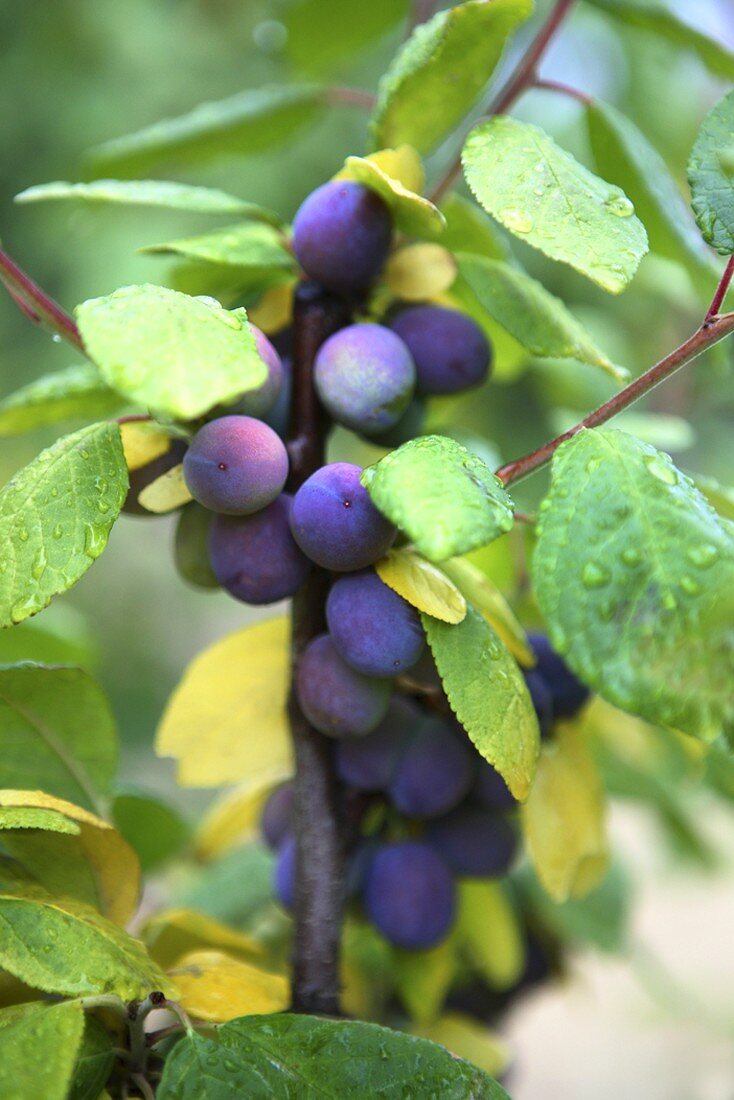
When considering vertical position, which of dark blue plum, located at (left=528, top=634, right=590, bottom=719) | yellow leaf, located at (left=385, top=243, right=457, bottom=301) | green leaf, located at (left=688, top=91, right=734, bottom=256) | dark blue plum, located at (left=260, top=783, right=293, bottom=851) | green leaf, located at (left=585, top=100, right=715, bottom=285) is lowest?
dark blue plum, located at (left=260, top=783, right=293, bottom=851)

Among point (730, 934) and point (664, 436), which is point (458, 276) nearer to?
point (664, 436)

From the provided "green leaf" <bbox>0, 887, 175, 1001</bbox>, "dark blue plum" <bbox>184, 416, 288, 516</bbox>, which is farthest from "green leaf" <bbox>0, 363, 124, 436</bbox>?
"green leaf" <bbox>0, 887, 175, 1001</bbox>

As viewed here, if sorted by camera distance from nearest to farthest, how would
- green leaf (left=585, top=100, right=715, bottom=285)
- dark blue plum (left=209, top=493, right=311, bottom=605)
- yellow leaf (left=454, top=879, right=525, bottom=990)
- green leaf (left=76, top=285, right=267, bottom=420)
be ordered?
1. green leaf (left=76, top=285, right=267, bottom=420)
2. dark blue plum (left=209, top=493, right=311, bottom=605)
3. green leaf (left=585, top=100, right=715, bottom=285)
4. yellow leaf (left=454, top=879, right=525, bottom=990)

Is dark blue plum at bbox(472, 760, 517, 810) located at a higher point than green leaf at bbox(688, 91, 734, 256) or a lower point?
lower

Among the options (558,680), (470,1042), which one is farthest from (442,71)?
(470,1042)

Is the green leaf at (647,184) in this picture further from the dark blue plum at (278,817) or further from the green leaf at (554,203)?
the dark blue plum at (278,817)

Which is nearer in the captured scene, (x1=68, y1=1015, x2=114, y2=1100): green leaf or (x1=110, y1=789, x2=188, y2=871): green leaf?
(x1=68, y1=1015, x2=114, y2=1100): green leaf

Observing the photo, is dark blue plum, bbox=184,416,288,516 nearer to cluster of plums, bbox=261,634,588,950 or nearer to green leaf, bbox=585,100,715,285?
cluster of plums, bbox=261,634,588,950
